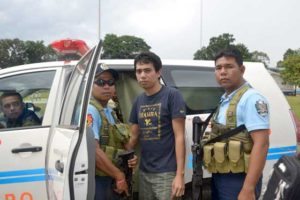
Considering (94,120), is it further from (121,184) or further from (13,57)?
(13,57)

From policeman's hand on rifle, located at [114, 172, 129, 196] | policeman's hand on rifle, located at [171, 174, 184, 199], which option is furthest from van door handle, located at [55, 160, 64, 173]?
policeman's hand on rifle, located at [171, 174, 184, 199]

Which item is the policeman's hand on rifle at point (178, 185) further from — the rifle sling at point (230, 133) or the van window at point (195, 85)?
the van window at point (195, 85)

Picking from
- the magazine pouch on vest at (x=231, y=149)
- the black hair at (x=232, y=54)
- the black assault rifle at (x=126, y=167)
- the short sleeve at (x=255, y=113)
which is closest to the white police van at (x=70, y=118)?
the black assault rifle at (x=126, y=167)

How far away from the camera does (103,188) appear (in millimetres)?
2781

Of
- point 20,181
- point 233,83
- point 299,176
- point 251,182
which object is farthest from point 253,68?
point 299,176

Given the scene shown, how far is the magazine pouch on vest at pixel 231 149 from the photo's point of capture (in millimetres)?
2367

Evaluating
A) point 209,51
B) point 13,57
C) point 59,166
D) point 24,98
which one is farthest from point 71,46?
point 13,57

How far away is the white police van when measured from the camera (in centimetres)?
222

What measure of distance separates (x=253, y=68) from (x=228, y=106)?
1.30 m

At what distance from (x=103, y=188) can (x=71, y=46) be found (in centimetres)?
112

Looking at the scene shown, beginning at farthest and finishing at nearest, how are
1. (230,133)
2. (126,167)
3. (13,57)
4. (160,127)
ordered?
(13,57), (126,167), (160,127), (230,133)

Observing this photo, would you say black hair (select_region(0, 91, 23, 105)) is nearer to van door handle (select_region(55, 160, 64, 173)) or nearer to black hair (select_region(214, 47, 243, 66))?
van door handle (select_region(55, 160, 64, 173))

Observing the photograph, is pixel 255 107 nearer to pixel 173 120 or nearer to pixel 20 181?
pixel 173 120

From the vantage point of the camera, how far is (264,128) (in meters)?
2.28
